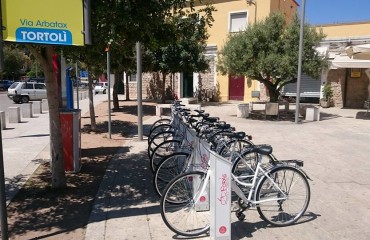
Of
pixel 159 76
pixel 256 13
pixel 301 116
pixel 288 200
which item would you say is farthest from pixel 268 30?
pixel 159 76

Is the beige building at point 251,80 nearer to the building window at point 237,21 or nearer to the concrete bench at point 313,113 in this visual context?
the building window at point 237,21

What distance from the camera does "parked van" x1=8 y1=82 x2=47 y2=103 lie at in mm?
26703

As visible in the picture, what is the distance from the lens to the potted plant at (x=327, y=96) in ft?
67.7

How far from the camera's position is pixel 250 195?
13.9 ft

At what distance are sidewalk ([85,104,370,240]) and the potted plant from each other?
1077 centimetres

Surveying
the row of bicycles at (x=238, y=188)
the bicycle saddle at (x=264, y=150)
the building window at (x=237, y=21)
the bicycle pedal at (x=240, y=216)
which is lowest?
the bicycle pedal at (x=240, y=216)

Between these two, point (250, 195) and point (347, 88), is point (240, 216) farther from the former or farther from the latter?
point (347, 88)

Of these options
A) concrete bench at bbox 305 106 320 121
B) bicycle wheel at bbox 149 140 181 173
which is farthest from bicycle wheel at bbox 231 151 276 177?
concrete bench at bbox 305 106 320 121

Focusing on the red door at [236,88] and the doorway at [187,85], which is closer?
the red door at [236,88]

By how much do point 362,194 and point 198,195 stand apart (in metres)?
3.00

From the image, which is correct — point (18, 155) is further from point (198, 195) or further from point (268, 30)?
point (268, 30)

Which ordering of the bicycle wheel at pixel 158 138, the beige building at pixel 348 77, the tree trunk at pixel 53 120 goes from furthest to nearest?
the beige building at pixel 348 77, the bicycle wheel at pixel 158 138, the tree trunk at pixel 53 120

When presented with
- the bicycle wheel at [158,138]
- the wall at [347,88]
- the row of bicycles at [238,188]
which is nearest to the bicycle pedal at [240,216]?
the row of bicycles at [238,188]

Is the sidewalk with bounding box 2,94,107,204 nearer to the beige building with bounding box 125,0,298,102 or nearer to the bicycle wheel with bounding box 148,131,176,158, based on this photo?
the bicycle wheel with bounding box 148,131,176,158
